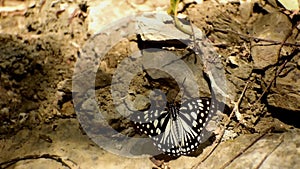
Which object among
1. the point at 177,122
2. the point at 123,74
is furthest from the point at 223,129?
the point at 123,74

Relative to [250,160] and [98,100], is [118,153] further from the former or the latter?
[250,160]

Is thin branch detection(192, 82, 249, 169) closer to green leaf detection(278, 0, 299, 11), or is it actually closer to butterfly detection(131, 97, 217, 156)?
butterfly detection(131, 97, 217, 156)

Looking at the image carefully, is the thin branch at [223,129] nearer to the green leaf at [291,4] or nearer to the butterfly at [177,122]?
the butterfly at [177,122]

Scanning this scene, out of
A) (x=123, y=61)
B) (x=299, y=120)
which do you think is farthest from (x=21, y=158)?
(x=299, y=120)

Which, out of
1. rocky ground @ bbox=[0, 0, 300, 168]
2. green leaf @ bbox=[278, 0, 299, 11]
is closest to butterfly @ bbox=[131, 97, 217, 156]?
rocky ground @ bbox=[0, 0, 300, 168]

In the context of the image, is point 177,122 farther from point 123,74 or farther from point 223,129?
point 123,74

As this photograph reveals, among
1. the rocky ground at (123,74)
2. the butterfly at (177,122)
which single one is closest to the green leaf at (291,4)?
the rocky ground at (123,74)
